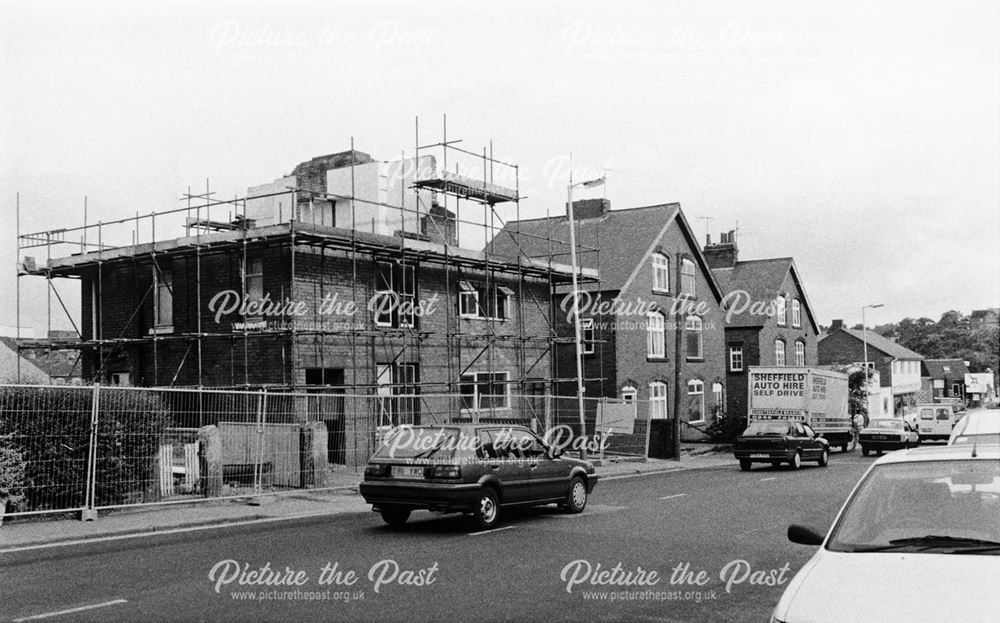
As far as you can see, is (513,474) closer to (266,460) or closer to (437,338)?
(266,460)

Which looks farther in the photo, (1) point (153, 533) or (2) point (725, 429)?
(2) point (725, 429)

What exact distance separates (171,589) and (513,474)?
6.22 meters

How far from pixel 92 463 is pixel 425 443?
5.16m

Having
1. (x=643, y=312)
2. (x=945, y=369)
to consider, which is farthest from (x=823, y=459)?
(x=945, y=369)

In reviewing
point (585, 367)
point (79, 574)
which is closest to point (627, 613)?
point (79, 574)

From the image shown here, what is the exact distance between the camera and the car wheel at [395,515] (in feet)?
44.4

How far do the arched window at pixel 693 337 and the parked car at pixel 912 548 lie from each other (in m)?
38.1

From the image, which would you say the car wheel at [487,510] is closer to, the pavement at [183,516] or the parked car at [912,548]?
the pavement at [183,516]

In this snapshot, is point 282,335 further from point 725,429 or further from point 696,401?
point 696,401

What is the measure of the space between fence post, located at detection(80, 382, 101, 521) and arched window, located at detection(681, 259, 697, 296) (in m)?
33.8

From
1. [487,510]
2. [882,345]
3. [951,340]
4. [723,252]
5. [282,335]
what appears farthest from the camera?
[951,340]

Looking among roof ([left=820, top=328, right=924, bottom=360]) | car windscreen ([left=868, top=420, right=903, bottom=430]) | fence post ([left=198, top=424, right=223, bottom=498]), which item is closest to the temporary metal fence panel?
fence post ([left=198, top=424, right=223, bottom=498])

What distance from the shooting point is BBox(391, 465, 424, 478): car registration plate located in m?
13.1

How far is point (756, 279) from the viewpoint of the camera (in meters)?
55.0
